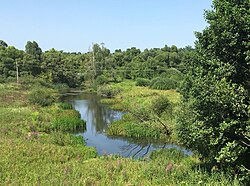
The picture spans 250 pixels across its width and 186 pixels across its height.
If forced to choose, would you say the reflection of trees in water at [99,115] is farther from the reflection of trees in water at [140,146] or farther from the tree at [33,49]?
the tree at [33,49]

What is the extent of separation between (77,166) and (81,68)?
6906 cm

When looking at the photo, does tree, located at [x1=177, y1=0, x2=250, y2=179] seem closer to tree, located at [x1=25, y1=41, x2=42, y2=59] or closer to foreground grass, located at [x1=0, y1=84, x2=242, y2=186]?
foreground grass, located at [x1=0, y1=84, x2=242, y2=186]

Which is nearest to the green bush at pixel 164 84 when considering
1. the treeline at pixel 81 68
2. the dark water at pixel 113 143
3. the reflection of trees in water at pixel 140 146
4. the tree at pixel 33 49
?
the treeline at pixel 81 68

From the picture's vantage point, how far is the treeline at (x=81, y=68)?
225 ft

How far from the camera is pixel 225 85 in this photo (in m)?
10.5

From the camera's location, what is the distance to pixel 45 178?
13430 mm

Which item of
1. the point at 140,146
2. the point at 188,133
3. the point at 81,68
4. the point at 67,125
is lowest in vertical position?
the point at 140,146

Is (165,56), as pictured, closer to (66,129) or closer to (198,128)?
(66,129)

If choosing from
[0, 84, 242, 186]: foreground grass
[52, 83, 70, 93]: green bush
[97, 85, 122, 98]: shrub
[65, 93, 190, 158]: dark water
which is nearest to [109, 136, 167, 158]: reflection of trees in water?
[65, 93, 190, 158]: dark water

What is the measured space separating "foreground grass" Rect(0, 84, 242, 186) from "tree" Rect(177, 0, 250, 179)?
181 cm

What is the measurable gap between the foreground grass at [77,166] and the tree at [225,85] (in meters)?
1.81

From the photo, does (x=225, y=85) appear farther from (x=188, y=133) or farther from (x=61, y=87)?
(x=61, y=87)

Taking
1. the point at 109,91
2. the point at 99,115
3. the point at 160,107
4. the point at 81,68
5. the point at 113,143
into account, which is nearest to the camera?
the point at 113,143

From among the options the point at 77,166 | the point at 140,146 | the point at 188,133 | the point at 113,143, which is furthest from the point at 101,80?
the point at 188,133
